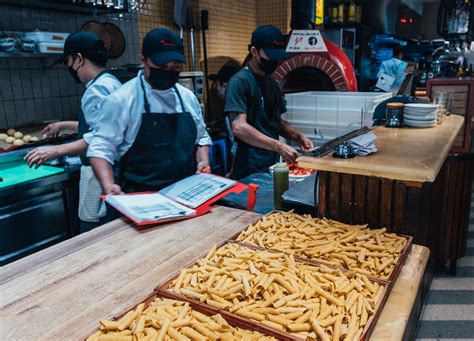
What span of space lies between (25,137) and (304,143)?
2260 millimetres

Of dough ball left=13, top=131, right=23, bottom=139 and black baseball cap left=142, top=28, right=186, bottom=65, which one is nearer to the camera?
black baseball cap left=142, top=28, right=186, bottom=65

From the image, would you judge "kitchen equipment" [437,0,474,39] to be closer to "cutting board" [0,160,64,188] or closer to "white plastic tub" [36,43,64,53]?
"white plastic tub" [36,43,64,53]

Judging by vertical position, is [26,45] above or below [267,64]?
above

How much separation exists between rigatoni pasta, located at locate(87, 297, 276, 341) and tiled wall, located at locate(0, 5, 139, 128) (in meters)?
3.08

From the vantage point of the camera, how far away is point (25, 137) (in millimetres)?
3346

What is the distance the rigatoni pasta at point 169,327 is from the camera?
39.4 inches

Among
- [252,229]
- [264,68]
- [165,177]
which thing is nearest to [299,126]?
[264,68]

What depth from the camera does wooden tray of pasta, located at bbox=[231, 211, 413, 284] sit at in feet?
4.39

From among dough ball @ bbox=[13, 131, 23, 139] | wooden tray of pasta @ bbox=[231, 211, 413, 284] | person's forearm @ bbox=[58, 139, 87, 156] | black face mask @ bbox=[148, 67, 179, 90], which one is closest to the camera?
wooden tray of pasta @ bbox=[231, 211, 413, 284]

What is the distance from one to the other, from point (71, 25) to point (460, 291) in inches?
164

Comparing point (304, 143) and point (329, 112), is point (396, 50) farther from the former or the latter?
point (304, 143)

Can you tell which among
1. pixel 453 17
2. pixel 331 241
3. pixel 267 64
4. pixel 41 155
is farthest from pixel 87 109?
pixel 453 17

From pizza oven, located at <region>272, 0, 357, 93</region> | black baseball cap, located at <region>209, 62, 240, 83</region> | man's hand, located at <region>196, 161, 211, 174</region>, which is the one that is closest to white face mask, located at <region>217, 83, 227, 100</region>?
black baseball cap, located at <region>209, 62, 240, 83</region>

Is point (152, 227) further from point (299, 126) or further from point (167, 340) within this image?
point (299, 126)
